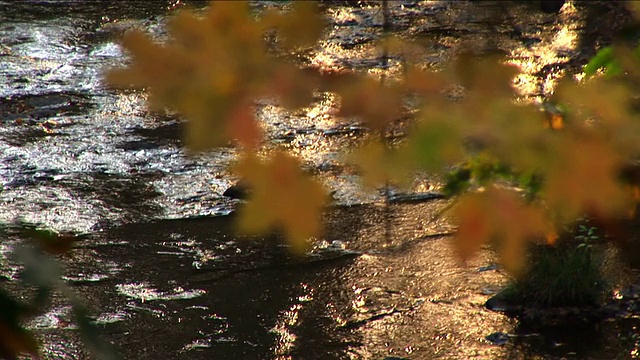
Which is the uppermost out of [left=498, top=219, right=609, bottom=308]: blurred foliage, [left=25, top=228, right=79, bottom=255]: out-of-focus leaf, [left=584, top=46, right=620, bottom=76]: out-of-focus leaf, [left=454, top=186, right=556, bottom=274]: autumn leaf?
[left=584, top=46, right=620, bottom=76]: out-of-focus leaf

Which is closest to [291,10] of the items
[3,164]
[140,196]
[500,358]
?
[500,358]

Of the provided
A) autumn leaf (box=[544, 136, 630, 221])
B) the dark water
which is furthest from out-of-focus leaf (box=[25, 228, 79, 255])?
the dark water

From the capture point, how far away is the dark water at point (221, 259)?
457cm

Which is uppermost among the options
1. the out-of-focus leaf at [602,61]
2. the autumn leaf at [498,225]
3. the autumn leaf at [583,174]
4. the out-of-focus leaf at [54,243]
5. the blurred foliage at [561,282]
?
the out-of-focus leaf at [602,61]

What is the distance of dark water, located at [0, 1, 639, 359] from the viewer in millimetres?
4570

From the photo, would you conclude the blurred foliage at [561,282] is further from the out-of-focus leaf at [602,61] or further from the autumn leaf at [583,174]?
the autumn leaf at [583,174]

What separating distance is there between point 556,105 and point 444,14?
28.1 ft

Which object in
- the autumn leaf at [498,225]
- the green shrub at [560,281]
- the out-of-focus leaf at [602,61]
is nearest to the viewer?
the autumn leaf at [498,225]

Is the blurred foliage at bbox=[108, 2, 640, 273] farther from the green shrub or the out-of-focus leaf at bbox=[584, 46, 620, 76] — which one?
the green shrub

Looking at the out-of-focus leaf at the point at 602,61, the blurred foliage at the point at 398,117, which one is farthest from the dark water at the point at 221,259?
the blurred foliage at the point at 398,117

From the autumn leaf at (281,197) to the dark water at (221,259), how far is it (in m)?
1.78

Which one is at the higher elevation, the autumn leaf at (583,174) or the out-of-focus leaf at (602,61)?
the out-of-focus leaf at (602,61)

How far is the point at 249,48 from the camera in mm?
1191

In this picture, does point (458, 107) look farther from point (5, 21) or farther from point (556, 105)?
point (5, 21)
